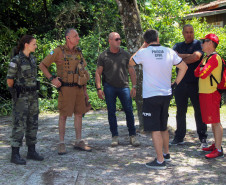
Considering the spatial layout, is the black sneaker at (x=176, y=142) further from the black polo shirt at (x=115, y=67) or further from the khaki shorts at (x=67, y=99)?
the khaki shorts at (x=67, y=99)

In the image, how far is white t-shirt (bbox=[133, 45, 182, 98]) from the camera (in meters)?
4.64

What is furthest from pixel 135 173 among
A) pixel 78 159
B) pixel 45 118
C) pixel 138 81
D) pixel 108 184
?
pixel 45 118

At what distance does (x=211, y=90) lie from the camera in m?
5.29

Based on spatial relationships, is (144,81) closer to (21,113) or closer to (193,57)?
(193,57)

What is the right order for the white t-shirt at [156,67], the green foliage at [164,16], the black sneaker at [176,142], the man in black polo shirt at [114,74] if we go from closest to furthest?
the white t-shirt at [156,67]
the man in black polo shirt at [114,74]
the black sneaker at [176,142]
the green foliage at [164,16]

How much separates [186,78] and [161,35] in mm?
7209

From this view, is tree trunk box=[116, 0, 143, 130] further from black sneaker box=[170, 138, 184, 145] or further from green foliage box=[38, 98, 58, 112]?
green foliage box=[38, 98, 58, 112]

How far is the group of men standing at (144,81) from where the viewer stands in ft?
15.4

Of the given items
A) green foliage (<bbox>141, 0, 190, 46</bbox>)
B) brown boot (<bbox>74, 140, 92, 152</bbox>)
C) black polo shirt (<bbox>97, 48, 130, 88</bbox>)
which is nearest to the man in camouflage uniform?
brown boot (<bbox>74, 140, 92, 152</bbox>)

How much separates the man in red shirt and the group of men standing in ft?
1.20

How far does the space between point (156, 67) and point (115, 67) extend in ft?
4.56

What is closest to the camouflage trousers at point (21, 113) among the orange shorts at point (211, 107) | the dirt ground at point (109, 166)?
the dirt ground at point (109, 166)

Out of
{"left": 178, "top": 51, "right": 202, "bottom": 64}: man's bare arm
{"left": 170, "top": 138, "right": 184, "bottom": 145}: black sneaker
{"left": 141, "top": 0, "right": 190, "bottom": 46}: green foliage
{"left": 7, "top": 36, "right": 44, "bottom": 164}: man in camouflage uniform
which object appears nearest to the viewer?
{"left": 7, "top": 36, "right": 44, "bottom": 164}: man in camouflage uniform

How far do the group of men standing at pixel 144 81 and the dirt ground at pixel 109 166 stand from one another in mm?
214
